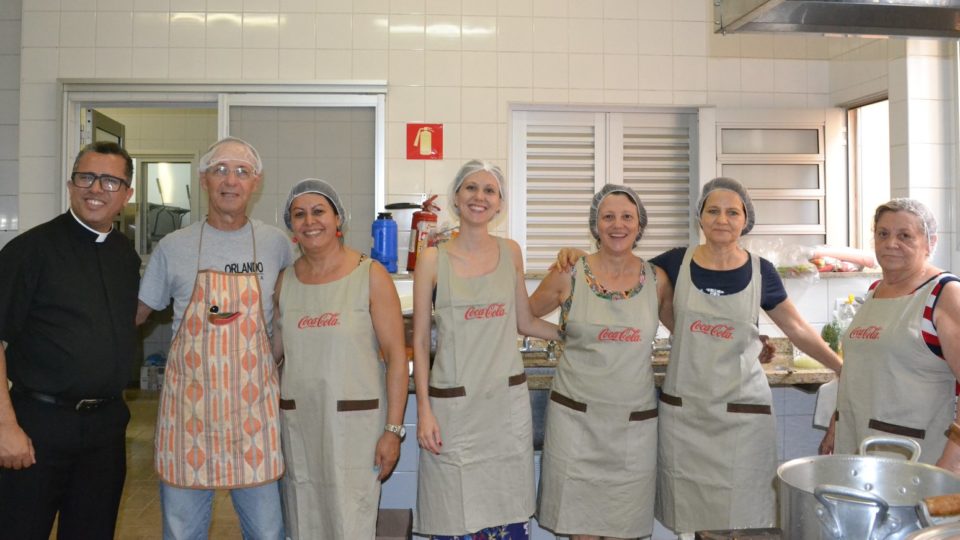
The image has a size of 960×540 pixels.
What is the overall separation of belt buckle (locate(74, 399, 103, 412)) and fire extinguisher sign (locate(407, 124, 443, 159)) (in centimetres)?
280

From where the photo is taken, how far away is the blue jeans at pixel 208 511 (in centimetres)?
197

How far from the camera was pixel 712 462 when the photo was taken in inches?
85.5

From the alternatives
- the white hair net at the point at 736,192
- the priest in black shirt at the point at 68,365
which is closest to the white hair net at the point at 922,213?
the white hair net at the point at 736,192

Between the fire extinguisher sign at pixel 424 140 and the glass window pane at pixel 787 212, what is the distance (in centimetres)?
208

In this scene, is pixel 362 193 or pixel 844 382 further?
pixel 362 193

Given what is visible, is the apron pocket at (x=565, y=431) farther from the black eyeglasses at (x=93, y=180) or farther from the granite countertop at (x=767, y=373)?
the black eyeglasses at (x=93, y=180)

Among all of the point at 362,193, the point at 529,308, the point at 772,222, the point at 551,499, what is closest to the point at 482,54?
the point at 362,193

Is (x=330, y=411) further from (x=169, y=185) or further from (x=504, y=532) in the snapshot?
(x=169, y=185)

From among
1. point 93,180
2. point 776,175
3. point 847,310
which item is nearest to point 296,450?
point 93,180

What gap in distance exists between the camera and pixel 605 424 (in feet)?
7.10

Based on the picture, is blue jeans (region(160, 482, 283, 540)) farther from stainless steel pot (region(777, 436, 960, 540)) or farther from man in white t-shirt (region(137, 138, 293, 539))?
stainless steel pot (region(777, 436, 960, 540))

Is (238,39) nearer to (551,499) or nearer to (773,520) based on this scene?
(551,499)

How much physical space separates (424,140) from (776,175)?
2.30m

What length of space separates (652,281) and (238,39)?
10.8 ft
